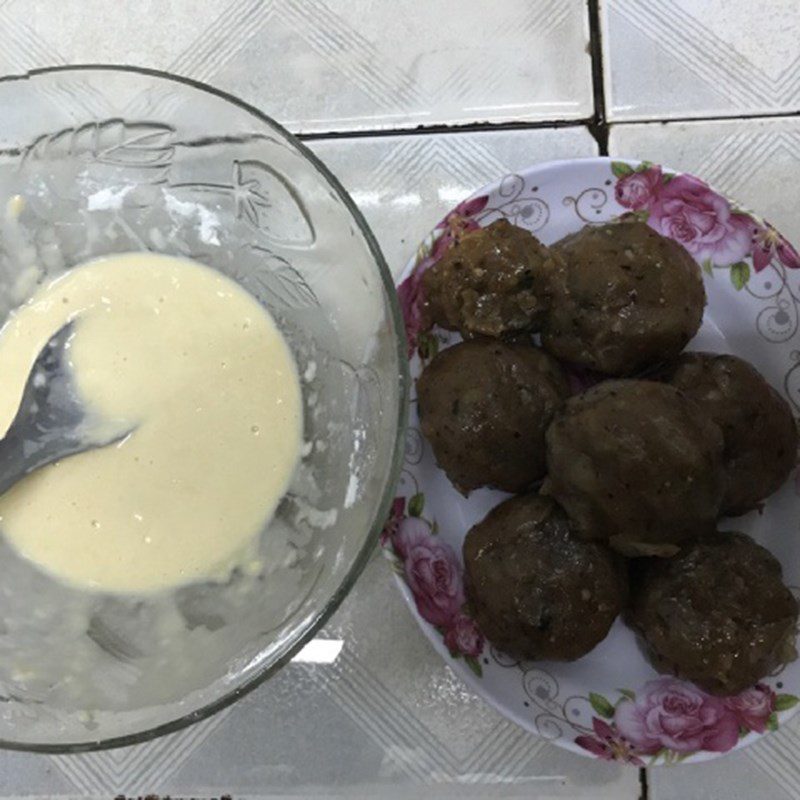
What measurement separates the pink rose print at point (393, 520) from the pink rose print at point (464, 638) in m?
Result: 0.12

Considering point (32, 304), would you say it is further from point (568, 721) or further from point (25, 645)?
point (568, 721)

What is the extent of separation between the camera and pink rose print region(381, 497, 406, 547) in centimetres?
→ 97

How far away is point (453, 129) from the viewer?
45.1 inches

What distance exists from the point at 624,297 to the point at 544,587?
0.31 metres

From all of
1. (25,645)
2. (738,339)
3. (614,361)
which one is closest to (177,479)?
(25,645)

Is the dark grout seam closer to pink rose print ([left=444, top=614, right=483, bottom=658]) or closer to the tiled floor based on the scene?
the tiled floor

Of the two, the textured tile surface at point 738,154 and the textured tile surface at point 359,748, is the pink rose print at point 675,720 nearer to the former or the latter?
the textured tile surface at point 359,748

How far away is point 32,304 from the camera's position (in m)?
0.97

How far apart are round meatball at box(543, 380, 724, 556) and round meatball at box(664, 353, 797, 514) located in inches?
1.7

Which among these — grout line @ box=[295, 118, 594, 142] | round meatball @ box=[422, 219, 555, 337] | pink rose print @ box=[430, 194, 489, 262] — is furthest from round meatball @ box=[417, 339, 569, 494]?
grout line @ box=[295, 118, 594, 142]

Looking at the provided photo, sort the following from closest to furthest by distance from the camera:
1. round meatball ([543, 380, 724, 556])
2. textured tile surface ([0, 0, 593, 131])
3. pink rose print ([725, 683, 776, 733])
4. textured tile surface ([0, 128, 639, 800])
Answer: round meatball ([543, 380, 724, 556]) < pink rose print ([725, 683, 776, 733]) < textured tile surface ([0, 128, 639, 800]) < textured tile surface ([0, 0, 593, 131])

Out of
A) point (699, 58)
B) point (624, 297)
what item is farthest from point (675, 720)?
point (699, 58)

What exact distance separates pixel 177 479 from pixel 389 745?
424 mm

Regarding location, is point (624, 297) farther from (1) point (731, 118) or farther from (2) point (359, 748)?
(2) point (359, 748)
